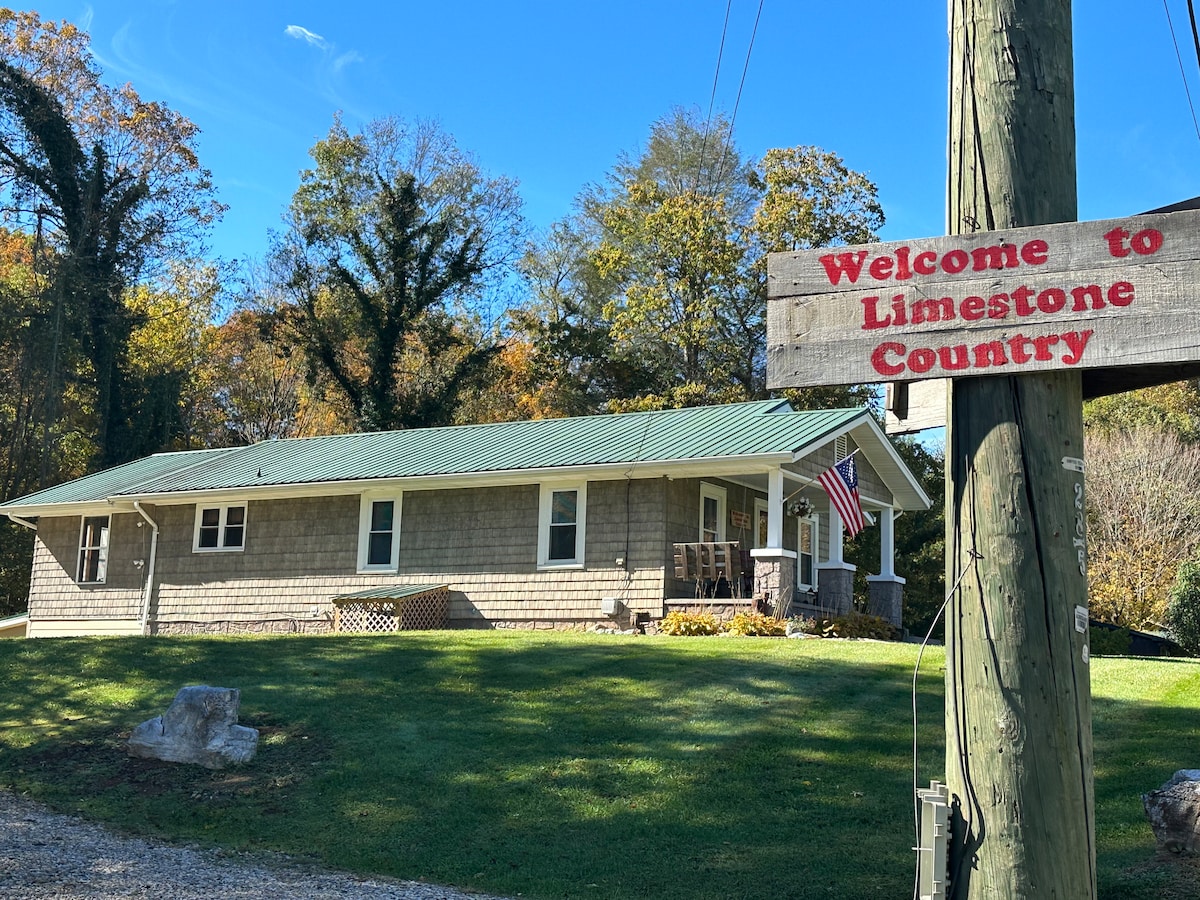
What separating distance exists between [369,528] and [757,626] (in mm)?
7859

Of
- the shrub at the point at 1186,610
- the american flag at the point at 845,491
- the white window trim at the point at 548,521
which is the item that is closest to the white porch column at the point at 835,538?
the american flag at the point at 845,491

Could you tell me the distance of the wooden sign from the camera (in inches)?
128

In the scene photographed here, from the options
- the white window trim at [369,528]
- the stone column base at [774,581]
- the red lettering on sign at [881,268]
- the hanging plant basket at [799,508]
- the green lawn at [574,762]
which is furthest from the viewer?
the white window trim at [369,528]

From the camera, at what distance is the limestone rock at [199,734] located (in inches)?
405

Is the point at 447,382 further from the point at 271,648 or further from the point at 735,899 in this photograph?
the point at 735,899

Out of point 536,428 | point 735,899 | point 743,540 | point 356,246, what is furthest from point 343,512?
Result: point 356,246

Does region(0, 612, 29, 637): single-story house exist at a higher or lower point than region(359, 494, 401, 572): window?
lower

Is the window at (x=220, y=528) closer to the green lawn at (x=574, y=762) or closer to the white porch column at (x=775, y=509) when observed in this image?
the green lawn at (x=574, y=762)

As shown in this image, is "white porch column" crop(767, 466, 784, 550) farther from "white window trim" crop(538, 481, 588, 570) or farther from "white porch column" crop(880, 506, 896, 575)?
"white porch column" crop(880, 506, 896, 575)

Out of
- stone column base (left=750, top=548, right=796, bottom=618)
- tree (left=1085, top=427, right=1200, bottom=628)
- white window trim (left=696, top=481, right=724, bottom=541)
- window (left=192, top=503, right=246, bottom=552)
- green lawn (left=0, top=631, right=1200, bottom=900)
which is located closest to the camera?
green lawn (left=0, top=631, right=1200, bottom=900)

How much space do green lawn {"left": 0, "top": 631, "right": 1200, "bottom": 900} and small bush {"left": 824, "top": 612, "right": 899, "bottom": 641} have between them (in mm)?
3094

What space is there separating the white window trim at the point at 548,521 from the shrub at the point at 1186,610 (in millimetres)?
12916

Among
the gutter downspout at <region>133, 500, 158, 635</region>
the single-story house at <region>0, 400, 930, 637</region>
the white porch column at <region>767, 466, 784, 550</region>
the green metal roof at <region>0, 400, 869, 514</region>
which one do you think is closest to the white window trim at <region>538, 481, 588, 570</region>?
the single-story house at <region>0, 400, 930, 637</region>

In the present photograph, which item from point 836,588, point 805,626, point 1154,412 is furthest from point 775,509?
point 1154,412
